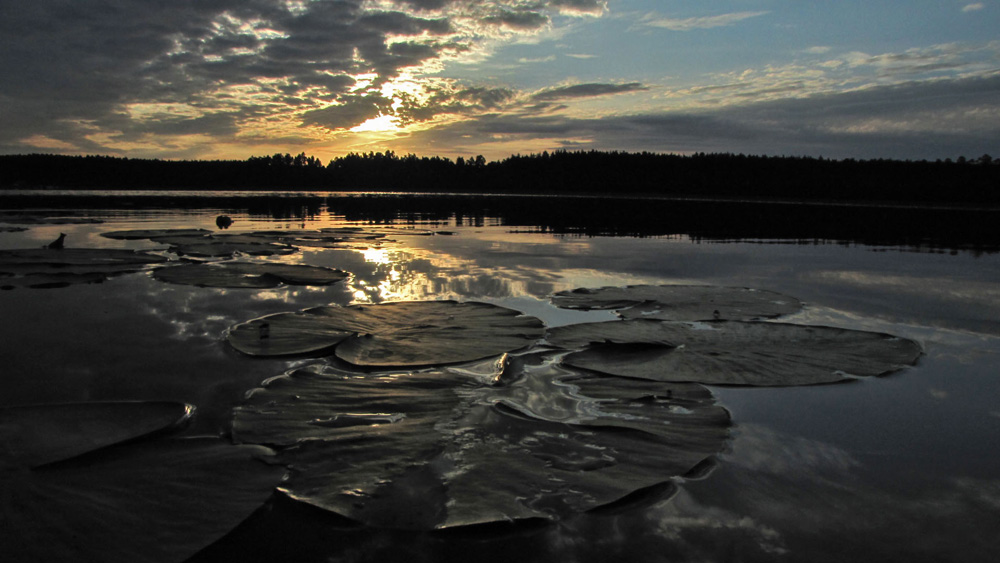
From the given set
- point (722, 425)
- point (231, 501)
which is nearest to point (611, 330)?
point (722, 425)

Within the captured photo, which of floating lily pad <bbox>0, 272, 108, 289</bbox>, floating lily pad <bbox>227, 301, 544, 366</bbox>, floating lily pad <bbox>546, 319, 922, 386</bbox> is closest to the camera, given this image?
floating lily pad <bbox>546, 319, 922, 386</bbox>

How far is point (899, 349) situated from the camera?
4.37 meters

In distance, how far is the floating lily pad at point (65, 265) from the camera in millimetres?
6836

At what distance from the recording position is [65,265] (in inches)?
300

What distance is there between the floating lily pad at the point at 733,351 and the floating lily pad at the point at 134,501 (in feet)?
7.65

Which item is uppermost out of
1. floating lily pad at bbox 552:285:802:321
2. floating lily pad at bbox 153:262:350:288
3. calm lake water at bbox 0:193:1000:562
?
floating lily pad at bbox 153:262:350:288

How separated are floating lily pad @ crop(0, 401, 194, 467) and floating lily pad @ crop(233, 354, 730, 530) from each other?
15.5 inches

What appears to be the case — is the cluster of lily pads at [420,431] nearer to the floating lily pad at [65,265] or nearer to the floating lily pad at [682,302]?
the floating lily pad at [682,302]

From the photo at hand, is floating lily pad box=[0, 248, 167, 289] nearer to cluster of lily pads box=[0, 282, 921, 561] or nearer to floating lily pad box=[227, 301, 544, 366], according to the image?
floating lily pad box=[227, 301, 544, 366]

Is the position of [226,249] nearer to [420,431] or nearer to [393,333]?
[393,333]

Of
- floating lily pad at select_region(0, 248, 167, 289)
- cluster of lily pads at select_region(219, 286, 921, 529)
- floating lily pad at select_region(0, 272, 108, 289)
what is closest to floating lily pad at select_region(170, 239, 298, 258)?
floating lily pad at select_region(0, 248, 167, 289)

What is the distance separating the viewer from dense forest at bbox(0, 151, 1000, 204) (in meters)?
67.9

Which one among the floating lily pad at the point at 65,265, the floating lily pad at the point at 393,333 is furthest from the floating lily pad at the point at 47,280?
the floating lily pad at the point at 393,333

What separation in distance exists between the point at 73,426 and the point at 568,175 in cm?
9547
